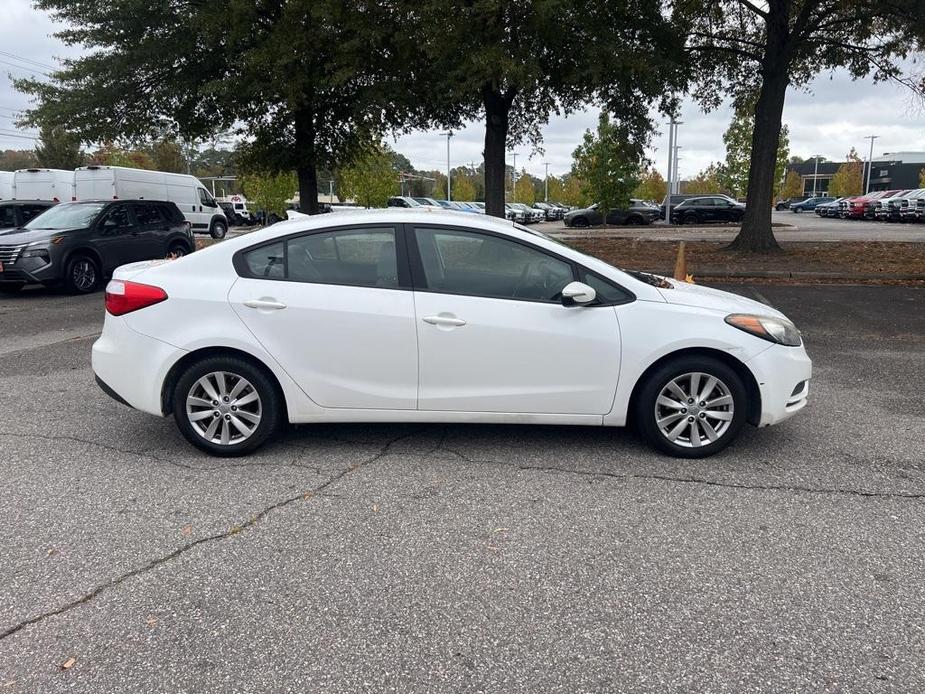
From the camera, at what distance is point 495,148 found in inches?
653

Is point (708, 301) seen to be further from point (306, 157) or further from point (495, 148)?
point (306, 157)

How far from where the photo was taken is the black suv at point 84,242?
11.8 meters

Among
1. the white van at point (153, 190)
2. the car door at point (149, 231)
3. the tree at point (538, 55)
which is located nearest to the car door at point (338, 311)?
the tree at point (538, 55)

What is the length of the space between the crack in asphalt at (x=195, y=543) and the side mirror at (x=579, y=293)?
5.09 feet

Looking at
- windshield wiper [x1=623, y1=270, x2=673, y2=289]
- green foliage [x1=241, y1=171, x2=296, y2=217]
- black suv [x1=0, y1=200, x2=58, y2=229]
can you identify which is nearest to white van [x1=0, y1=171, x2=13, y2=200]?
green foliage [x1=241, y1=171, x2=296, y2=217]

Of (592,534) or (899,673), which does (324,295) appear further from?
(899,673)

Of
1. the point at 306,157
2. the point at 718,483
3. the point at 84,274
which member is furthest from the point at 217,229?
the point at 718,483

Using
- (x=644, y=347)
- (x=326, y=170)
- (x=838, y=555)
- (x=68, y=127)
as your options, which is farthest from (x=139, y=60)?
(x=838, y=555)

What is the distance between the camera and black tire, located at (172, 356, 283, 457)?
4.54 metres

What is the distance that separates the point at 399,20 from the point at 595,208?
2733 centimetres

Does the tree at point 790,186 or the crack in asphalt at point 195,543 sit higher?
the tree at point 790,186

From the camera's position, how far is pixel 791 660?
2650mm

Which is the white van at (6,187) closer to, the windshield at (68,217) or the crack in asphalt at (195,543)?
the windshield at (68,217)

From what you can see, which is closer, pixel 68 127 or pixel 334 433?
pixel 334 433
